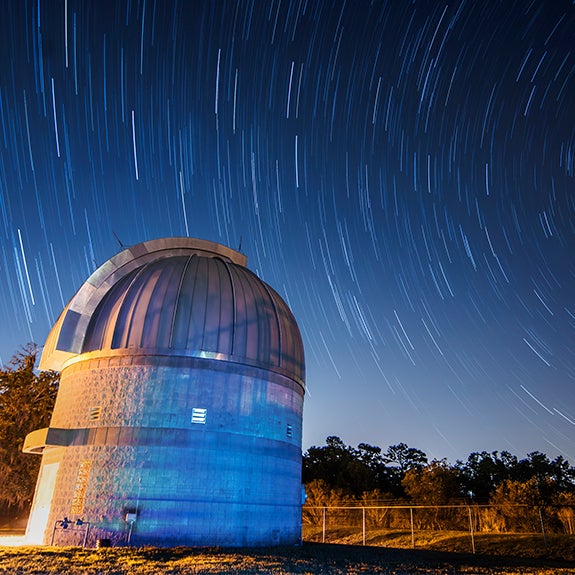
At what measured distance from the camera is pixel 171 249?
20297 mm

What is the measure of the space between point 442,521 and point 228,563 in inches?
761

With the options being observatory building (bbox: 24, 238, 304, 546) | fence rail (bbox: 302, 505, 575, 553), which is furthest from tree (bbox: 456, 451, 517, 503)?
observatory building (bbox: 24, 238, 304, 546)

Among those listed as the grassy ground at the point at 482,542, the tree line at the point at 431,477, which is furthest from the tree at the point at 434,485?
the grassy ground at the point at 482,542

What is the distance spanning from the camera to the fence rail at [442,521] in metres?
22.5

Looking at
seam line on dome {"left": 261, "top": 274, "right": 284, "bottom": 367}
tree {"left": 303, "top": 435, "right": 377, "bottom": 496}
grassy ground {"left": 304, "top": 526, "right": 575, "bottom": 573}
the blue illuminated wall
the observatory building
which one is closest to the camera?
the blue illuminated wall

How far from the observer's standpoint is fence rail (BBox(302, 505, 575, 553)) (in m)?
22.5

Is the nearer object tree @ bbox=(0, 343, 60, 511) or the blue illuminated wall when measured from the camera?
the blue illuminated wall

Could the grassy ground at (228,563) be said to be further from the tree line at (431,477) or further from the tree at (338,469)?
the tree at (338,469)

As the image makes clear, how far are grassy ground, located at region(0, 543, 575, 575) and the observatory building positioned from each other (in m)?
1.16

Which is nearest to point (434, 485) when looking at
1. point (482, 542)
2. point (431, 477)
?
point (431, 477)

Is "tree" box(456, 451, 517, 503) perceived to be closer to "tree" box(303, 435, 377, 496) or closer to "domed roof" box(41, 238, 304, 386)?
"tree" box(303, 435, 377, 496)

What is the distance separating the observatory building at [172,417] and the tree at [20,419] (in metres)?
13.8

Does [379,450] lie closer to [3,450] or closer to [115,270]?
[3,450]

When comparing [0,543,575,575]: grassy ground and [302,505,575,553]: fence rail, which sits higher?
[302,505,575,553]: fence rail
